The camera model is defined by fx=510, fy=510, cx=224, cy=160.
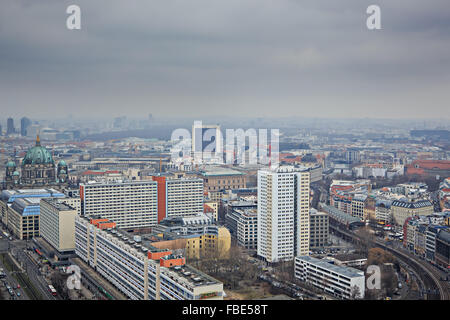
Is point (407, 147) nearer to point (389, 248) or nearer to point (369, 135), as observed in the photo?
point (369, 135)

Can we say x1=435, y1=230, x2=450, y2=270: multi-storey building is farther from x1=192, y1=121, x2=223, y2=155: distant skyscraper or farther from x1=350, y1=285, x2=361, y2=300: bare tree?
x1=192, y1=121, x2=223, y2=155: distant skyscraper

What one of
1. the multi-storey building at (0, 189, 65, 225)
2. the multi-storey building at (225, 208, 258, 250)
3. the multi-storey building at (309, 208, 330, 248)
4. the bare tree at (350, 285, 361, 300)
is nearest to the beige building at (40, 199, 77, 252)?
the multi-storey building at (0, 189, 65, 225)

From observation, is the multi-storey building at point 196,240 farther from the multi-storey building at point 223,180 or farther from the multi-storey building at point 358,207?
the multi-storey building at point 223,180

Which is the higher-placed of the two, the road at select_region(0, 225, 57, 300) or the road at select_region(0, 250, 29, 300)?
the road at select_region(0, 250, 29, 300)

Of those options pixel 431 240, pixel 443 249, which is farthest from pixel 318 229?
pixel 443 249

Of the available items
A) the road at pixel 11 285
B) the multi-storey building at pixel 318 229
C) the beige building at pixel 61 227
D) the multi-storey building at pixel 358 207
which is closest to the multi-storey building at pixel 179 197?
the beige building at pixel 61 227

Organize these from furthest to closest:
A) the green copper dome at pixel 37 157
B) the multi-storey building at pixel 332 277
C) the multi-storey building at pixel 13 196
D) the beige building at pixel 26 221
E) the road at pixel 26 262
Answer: the green copper dome at pixel 37 157 → the multi-storey building at pixel 13 196 → the beige building at pixel 26 221 → the road at pixel 26 262 → the multi-storey building at pixel 332 277
